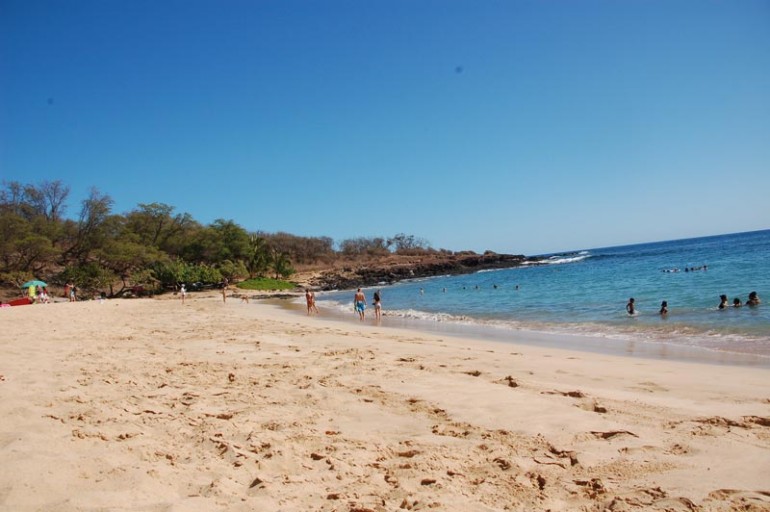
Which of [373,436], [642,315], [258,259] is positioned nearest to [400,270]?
[258,259]

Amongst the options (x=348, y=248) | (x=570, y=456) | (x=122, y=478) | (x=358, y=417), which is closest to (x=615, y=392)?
(x=570, y=456)

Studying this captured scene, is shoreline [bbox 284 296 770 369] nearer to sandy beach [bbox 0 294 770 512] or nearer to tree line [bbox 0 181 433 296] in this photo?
sandy beach [bbox 0 294 770 512]

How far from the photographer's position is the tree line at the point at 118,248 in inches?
1650

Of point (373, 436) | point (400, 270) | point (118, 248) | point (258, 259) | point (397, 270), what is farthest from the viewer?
point (400, 270)

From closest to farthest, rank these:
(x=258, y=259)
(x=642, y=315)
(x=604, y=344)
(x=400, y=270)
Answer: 1. (x=604, y=344)
2. (x=642, y=315)
3. (x=258, y=259)
4. (x=400, y=270)

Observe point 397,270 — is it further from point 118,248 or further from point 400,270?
point 118,248

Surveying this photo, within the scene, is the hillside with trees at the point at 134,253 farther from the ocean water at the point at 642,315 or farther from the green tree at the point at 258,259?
the ocean water at the point at 642,315

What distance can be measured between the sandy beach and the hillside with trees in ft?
134

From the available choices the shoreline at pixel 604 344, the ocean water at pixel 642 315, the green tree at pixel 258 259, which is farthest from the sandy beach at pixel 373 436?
the green tree at pixel 258 259

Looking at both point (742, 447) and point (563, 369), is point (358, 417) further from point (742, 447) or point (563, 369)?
point (563, 369)

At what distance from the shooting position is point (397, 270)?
68938 millimetres

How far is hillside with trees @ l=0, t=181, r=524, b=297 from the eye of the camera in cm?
4206

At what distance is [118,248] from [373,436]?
49060 millimetres

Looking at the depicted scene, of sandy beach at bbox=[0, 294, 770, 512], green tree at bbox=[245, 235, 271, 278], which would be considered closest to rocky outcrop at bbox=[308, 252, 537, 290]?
green tree at bbox=[245, 235, 271, 278]
